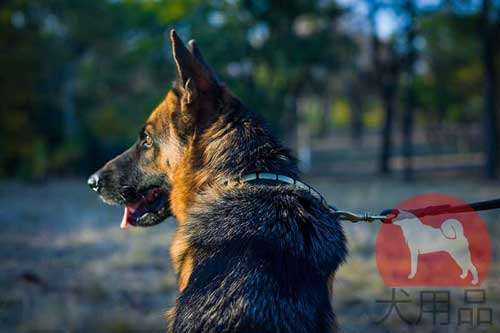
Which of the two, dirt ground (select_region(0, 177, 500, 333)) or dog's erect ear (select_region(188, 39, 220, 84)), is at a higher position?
dog's erect ear (select_region(188, 39, 220, 84))

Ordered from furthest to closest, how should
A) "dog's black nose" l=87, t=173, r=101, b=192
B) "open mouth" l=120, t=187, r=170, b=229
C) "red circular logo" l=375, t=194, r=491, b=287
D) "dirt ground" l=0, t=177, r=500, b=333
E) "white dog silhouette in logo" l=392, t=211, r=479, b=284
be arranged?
"red circular logo" l=375, t=194, r=491, b=287, "white dog silhouette in logo" l=392, t=211, r=479, b=284, "dirt ground" l=0, t=177, r=500, b=333, "dog's black nose" l=87, t=173, r=101, b=192, "open mouth" l=120, t=187, r=170, b=229

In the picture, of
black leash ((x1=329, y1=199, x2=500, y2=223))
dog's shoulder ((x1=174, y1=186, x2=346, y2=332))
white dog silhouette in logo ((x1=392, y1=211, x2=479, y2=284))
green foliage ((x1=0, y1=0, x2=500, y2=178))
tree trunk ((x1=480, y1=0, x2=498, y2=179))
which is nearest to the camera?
dog's shoulder ((x1=174, y1=186, x2=346, y2=332))

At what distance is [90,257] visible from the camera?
8.53 m

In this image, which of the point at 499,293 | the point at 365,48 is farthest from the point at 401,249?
the point at 365,48

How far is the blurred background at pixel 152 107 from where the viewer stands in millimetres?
6473

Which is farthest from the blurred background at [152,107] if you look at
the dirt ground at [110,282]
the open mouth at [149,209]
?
the open mouth at [149,209]

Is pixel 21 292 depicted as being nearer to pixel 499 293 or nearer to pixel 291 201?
pixel 291 201

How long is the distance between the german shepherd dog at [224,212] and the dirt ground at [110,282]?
256 cm

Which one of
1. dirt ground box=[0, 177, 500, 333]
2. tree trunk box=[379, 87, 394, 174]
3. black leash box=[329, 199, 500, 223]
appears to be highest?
tree trunk box=[379, 87, 394, 174]

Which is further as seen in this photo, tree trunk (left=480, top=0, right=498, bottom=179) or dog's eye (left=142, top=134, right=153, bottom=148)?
tree trunk (left=480, top=0, right=498, bottom=179)

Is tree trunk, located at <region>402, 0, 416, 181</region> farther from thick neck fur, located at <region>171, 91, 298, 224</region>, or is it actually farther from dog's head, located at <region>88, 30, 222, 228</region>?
thick neck fur, located at <region>171, 91, 298, 224</region>

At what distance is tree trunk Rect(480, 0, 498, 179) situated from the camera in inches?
930

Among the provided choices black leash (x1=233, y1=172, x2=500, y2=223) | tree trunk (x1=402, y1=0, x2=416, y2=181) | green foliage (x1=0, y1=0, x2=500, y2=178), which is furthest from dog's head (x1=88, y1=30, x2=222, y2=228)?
tree trunk (x1=402, y1=0, x2=416, y2=181)

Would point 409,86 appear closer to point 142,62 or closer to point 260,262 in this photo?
point 142,62
